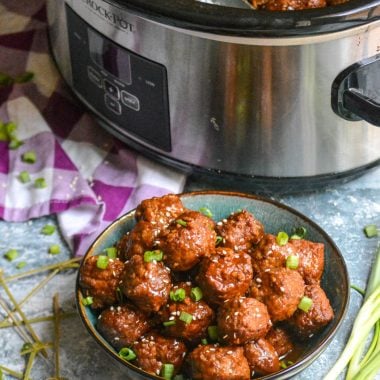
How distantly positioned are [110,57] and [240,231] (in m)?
0.46

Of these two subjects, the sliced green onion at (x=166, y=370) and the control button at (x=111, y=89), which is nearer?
the sliced green onion at (x=166, y=370)

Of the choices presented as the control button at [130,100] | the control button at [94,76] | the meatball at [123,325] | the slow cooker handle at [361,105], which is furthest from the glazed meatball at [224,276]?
the control button at [94,76]

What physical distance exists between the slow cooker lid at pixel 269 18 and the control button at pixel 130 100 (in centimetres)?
26

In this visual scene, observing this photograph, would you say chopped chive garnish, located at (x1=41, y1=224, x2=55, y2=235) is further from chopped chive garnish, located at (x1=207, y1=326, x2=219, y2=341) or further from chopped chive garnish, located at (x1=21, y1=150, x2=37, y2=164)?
chopped chive garnish, located at (x1=207, y1=326, x2=219, y2=341)

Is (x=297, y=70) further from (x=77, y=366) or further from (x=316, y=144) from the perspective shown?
(x=77, y=366)

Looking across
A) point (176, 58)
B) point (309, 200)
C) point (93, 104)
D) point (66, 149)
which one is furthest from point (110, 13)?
point (309, 200)

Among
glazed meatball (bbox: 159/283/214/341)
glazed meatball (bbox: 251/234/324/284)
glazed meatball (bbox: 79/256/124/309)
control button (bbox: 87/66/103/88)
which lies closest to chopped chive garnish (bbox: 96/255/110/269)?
glazed meatball (bbox: 79/256/124/309)

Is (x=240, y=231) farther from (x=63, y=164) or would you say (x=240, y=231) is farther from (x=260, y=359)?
(x=63, y=164)

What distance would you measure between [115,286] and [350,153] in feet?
1.75

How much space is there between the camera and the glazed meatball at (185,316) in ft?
4.00

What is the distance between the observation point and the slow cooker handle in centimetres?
135

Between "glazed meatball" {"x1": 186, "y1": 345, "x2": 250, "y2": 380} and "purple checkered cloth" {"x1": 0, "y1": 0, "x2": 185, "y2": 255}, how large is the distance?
0.45 meters

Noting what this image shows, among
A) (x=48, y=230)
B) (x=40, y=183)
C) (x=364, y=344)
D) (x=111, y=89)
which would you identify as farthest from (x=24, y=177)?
(x=364, y=344)

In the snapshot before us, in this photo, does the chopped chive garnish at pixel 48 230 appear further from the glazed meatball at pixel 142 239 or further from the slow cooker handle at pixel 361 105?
the slow cooker handle at pixel 361 105
